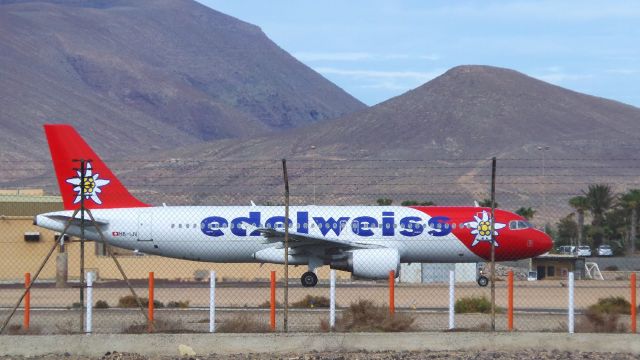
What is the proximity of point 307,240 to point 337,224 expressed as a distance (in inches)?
75.2

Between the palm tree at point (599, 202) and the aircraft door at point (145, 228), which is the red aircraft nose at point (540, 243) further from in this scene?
the palm tree at point (599, 202)

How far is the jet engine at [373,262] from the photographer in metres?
42.2

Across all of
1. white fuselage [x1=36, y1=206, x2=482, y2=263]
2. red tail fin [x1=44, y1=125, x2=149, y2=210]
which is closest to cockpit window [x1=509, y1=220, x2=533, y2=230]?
white fuselage [x1=36, y1=206, x2=482, y2=263]

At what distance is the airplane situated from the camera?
4369cm

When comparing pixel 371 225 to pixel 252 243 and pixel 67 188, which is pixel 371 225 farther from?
pixel 67 188

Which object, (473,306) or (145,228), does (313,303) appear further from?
(145,228)

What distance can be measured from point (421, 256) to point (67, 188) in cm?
1170

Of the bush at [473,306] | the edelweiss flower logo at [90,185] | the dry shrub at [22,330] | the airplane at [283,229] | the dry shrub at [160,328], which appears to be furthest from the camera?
the edelweiss flower logo at [90,185]

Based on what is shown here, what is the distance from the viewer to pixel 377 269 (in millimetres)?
42188

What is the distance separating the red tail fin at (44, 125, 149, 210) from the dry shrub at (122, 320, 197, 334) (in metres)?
18.1


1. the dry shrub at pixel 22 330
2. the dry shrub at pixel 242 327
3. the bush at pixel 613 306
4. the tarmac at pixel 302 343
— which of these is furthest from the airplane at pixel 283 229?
the tarmac at pixel 302 343

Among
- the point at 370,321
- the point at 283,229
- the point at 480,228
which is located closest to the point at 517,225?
the point at 480,228

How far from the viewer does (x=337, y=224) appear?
44.5m

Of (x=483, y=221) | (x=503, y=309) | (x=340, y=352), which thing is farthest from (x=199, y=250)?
(x=340, y=352)
